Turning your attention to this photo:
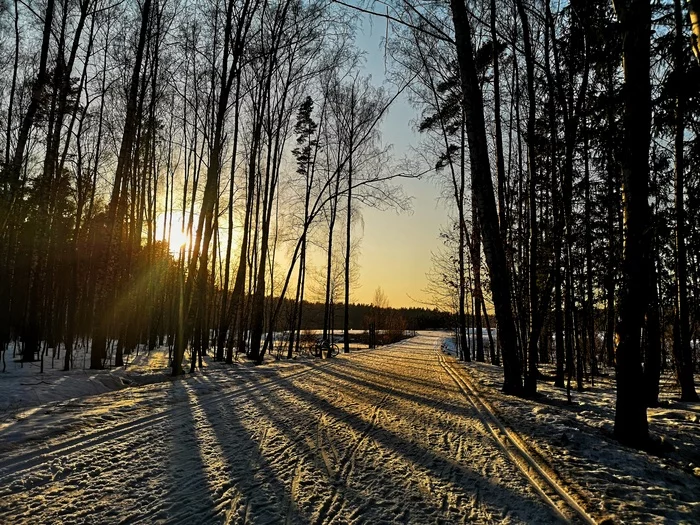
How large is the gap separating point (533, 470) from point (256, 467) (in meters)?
2.63

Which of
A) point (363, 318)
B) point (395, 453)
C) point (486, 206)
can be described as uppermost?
point (486, 206)

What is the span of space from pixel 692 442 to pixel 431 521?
4.58m

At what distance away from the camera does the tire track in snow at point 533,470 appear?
9.67 feet

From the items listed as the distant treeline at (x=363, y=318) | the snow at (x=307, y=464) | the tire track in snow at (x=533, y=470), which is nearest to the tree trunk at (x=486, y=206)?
the snow at (x=307, y=464)

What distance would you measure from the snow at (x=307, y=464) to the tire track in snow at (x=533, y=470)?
0.28ft

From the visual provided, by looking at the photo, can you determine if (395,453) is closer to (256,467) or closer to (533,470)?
(533,470)

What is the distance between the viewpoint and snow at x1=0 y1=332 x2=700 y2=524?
9.25 feet

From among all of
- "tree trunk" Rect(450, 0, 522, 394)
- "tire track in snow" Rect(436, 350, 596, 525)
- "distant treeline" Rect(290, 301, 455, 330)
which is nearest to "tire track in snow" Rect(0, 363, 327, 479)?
"tire track in snow" Rect(436, 350, 596, 525)

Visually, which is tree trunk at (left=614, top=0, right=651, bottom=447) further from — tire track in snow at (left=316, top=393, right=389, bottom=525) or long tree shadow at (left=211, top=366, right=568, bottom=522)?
tire track in snow at (left=316, top=393, right=389, bottom=525)

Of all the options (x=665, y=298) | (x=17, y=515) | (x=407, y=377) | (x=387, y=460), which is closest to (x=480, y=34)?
(x=665, y=298)

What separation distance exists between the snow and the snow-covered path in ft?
0.05

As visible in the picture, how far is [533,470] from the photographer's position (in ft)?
12.5

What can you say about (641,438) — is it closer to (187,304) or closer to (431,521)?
(431,521)

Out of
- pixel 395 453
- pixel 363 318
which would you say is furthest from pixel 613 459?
pixel 363 318
